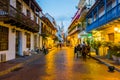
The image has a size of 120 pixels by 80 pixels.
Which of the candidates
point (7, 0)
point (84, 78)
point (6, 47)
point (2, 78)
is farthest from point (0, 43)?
point (84, 78)

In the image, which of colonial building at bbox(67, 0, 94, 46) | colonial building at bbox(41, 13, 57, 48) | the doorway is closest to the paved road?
the doorway

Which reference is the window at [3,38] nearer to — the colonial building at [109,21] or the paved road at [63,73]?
the paved road at [63,73]

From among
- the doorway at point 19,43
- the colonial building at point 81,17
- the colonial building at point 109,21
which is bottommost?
the doorway at point 19,43

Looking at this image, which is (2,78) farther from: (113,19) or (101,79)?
(113,19)

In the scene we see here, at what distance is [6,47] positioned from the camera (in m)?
21.9

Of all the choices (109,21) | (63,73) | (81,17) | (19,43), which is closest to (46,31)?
(81,17)

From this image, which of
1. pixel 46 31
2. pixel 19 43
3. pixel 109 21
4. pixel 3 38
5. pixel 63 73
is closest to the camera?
pixel 63 73

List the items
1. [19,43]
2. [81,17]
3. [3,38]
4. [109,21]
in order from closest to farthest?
1. [3,38]
2. [109,21]
3. [19,43]
4. [81,17]

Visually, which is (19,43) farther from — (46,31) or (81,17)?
(46,31)

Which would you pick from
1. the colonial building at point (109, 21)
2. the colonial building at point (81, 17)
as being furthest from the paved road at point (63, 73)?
the colonial building at point (81, 17)

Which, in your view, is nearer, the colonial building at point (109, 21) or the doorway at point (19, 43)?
the colonial building at point (109, 21)

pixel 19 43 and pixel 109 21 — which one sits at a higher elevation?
pixel 109 21

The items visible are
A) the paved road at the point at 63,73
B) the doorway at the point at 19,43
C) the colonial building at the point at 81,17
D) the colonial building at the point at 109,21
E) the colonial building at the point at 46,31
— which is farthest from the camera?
the colonial building at the point at 46,31

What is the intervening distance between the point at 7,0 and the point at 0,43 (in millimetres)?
3660
